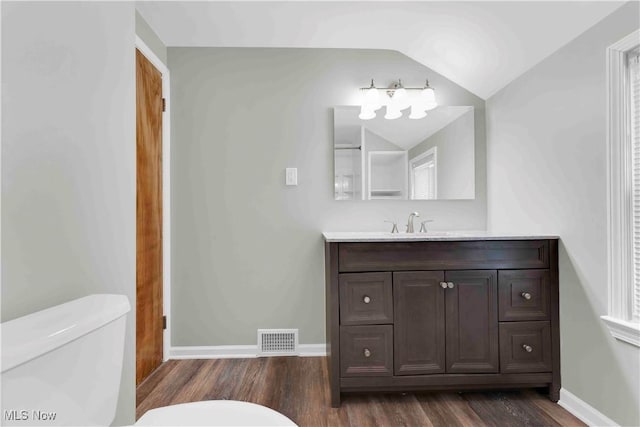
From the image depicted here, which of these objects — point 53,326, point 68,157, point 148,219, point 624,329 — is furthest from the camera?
point 148,219

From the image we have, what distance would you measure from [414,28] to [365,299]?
1678 millimetres

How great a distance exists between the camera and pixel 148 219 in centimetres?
202

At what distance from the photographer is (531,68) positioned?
1.95 metres

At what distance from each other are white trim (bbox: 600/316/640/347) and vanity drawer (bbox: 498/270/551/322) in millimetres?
292

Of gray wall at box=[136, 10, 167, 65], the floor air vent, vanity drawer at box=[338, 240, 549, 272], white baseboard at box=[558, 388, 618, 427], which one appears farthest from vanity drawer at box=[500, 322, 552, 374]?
gray wall at box=[136, 10, 167, 65]

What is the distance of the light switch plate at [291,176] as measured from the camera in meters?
2.34

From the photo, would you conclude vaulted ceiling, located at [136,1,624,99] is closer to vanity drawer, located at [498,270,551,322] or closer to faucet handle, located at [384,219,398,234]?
faucet handle, located at [384,219,398,234]

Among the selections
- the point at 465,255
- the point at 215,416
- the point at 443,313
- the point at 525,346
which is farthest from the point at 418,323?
the point at 215,416

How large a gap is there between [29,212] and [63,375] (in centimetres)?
36

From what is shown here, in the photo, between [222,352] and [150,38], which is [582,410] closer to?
[222,352]

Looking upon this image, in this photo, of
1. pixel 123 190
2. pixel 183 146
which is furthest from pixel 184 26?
pixel 123 190

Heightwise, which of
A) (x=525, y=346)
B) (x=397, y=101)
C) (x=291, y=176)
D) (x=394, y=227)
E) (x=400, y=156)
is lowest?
(x=525, y=346)

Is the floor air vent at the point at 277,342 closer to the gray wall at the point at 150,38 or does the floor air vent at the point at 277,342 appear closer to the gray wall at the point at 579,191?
the gray wall at the point at 579,191

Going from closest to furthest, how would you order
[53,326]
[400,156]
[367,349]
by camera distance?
[53,326]
[367,349]
[400,156]
